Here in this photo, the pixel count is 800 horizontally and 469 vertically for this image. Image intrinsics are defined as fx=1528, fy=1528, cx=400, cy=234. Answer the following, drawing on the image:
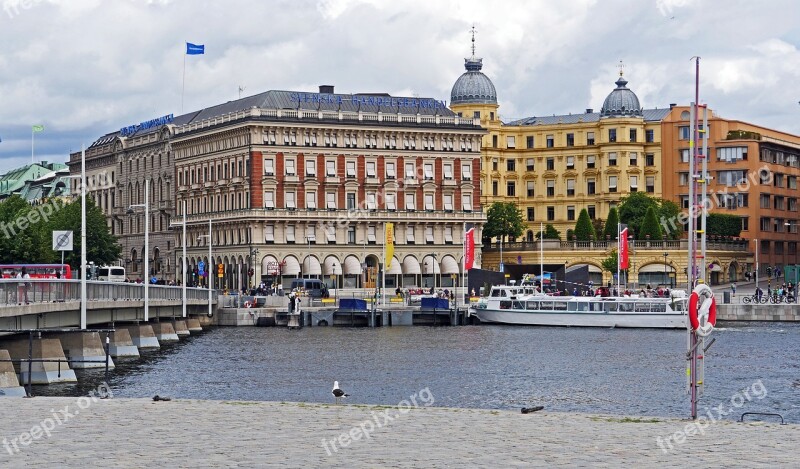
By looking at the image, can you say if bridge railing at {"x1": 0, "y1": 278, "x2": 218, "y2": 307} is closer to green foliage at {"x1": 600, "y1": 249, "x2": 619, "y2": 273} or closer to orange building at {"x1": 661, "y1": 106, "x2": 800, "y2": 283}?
green foliage at {"x1": 600, "y1": 249, "x2": 619, "y2": 273}

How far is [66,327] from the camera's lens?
72.6 metres

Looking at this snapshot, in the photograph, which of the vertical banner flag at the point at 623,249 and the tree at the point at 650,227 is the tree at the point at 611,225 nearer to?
the tree at the point at 650,227

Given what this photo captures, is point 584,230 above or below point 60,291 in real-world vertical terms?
above

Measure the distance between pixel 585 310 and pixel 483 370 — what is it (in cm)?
5564

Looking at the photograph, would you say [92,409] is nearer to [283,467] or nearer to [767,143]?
[283,467]

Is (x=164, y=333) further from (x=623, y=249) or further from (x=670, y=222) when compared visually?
(x=670, y=222)

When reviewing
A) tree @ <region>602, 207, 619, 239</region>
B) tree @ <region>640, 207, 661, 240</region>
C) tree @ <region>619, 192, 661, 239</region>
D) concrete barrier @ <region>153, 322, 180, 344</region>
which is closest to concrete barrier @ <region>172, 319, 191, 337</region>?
concrete barrier @ <region>153, 322, 180, 344</region>

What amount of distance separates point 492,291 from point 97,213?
2268 inches

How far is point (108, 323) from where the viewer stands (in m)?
89.1

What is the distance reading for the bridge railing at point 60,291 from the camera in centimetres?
6025

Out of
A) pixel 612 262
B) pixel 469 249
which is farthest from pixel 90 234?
pixel 612 262

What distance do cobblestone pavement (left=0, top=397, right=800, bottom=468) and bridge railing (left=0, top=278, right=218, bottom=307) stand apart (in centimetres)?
2173

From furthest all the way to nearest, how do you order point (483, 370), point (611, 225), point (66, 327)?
point (611, 225), point (483, 370), point (66, 327)

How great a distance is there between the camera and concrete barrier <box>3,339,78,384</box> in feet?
205
